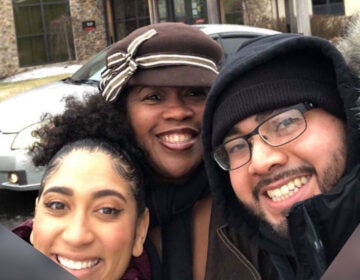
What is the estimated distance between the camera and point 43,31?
2181 cm

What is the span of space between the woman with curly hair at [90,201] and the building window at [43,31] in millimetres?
20569

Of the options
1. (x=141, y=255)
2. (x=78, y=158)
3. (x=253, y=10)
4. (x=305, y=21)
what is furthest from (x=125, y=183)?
(x=253, y=10)

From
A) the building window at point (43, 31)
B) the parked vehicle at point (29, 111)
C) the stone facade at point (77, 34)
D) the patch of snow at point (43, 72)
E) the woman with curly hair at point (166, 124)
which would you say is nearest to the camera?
the woman with curly hair at point (166, 124)

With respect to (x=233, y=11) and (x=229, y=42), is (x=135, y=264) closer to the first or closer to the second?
(x=229, y=42)

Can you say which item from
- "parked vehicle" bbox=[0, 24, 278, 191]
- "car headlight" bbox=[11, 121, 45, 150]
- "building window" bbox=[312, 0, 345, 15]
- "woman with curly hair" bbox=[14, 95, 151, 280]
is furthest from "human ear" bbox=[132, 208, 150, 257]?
"building window" bbox=[312, 0, 345, 15]

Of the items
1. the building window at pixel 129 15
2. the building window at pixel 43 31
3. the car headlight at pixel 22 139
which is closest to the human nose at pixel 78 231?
the car headlight at pixel 22 139

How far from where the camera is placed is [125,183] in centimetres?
175

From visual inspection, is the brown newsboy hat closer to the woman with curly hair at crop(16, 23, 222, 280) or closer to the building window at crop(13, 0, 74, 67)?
the woman with curly hair at crop(16, 23, 222, 280)

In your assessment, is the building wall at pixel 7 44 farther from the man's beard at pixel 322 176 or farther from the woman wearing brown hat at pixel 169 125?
the man's beard at pixel 322 176

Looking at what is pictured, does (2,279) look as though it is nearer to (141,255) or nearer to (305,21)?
(141,255)

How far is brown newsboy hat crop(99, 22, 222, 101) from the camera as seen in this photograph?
6.46 ft

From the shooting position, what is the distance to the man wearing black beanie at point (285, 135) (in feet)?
4.69

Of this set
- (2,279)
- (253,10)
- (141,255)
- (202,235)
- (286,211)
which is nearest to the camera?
(2,279)

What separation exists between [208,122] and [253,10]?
65.3 ft
